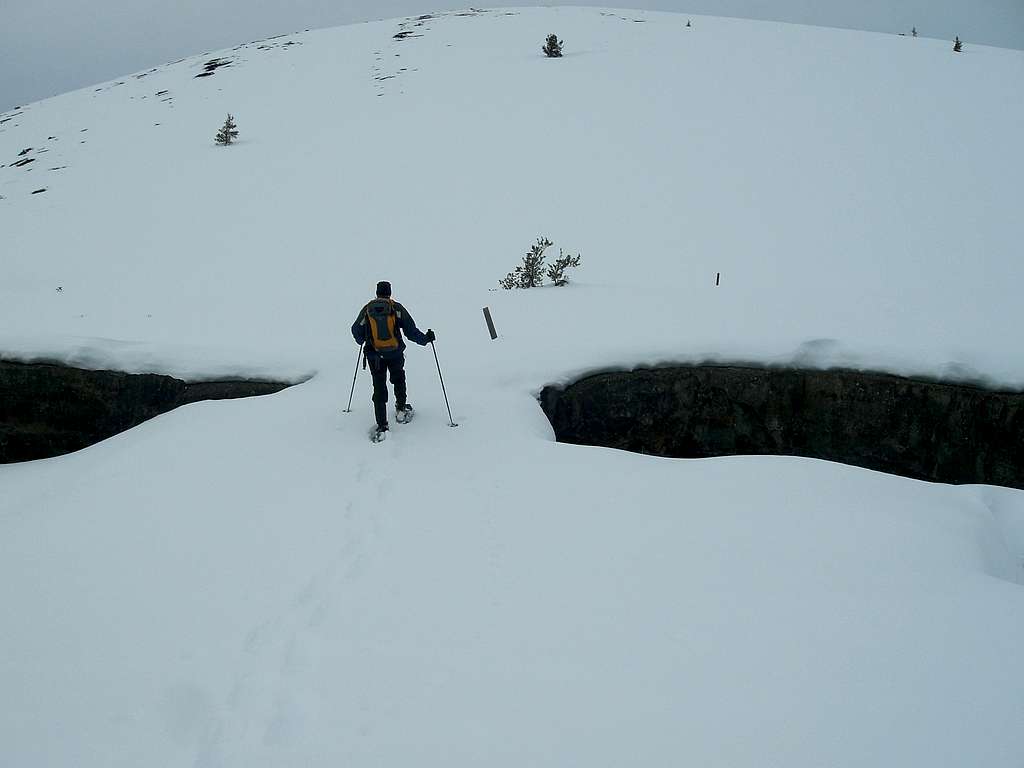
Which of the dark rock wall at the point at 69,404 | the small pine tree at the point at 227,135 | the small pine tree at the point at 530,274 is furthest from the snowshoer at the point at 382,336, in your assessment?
the small pine tree at the point at 227,135

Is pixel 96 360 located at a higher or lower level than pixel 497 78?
lower

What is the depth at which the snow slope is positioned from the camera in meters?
3.98

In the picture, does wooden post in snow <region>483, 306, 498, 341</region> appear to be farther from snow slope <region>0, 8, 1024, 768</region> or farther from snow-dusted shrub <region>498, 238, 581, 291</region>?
snow-dusted shrub <region>498, 238, 581, 291</region>

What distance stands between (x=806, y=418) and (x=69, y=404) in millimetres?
11260

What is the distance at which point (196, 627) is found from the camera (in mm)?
4680

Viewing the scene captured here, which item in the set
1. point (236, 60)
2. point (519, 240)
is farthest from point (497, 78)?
point (236, 60)

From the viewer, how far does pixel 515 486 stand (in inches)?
265

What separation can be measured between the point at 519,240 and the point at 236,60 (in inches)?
1055

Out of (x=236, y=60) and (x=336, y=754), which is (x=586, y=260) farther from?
(x=236, y=60)

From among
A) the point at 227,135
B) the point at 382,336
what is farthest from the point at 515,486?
the point at 227,135

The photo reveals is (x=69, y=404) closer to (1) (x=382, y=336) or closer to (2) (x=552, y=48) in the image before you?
(1) (x=382, y=336)

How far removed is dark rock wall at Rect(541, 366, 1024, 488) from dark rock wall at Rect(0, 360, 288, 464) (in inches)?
199

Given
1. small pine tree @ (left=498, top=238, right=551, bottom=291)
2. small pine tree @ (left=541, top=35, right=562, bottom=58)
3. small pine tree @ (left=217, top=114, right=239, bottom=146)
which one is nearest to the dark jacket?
small pine tree @ (left=498, top=238, right=551, bottom=291)

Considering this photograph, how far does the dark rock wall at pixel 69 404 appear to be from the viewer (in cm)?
1000
